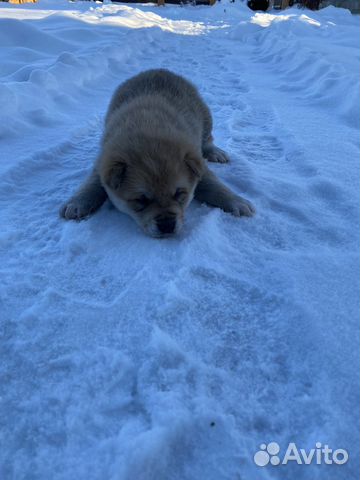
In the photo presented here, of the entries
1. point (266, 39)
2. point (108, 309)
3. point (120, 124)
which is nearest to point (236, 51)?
point (266, 39)

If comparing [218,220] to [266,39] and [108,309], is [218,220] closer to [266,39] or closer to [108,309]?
[108,309]

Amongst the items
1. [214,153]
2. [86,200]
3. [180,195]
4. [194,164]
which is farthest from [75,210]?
[214,153]

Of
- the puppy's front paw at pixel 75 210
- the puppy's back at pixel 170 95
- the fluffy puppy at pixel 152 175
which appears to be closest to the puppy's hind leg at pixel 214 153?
the puppy's back at pixel 170 95

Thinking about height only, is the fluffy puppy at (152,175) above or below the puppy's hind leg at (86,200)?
above

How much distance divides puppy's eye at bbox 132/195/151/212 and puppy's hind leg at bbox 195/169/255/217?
437 millimetres

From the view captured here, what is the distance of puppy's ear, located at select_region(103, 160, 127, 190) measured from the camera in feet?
7.65

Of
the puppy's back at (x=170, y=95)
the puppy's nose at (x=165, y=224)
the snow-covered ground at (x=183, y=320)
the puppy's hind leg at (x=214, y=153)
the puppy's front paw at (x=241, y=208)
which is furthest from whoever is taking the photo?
the puppy's hind leg at (x=214, y=153)

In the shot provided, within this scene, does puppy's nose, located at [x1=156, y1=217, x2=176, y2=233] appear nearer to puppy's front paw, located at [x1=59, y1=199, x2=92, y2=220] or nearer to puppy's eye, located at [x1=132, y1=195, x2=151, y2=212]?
Answer: puppy's eye, located at [x1=132, y1=195, x2=151, y2=212]

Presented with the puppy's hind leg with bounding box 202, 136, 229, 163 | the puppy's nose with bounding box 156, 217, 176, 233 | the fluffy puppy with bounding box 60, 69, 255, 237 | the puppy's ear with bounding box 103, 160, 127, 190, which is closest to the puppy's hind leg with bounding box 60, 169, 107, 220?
the fluffy puppy with bounding box 60, 69, 255, 237

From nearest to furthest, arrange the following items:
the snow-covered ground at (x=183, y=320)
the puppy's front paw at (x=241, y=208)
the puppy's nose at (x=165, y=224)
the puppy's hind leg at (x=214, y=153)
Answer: the snow-covered ground at (x=183, y=320) → the puppy's nose at (x=165, y=224) → the puppy's front paw at (x=241, y=208) → the puppy's hind leg at (x=214, y=153)

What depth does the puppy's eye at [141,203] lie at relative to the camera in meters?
2.34

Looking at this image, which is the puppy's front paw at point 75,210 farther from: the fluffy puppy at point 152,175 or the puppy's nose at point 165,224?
the puppy's nose at point 165,224

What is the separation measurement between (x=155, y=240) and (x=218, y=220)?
0.40 meters

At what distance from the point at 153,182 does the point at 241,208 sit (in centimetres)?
54
